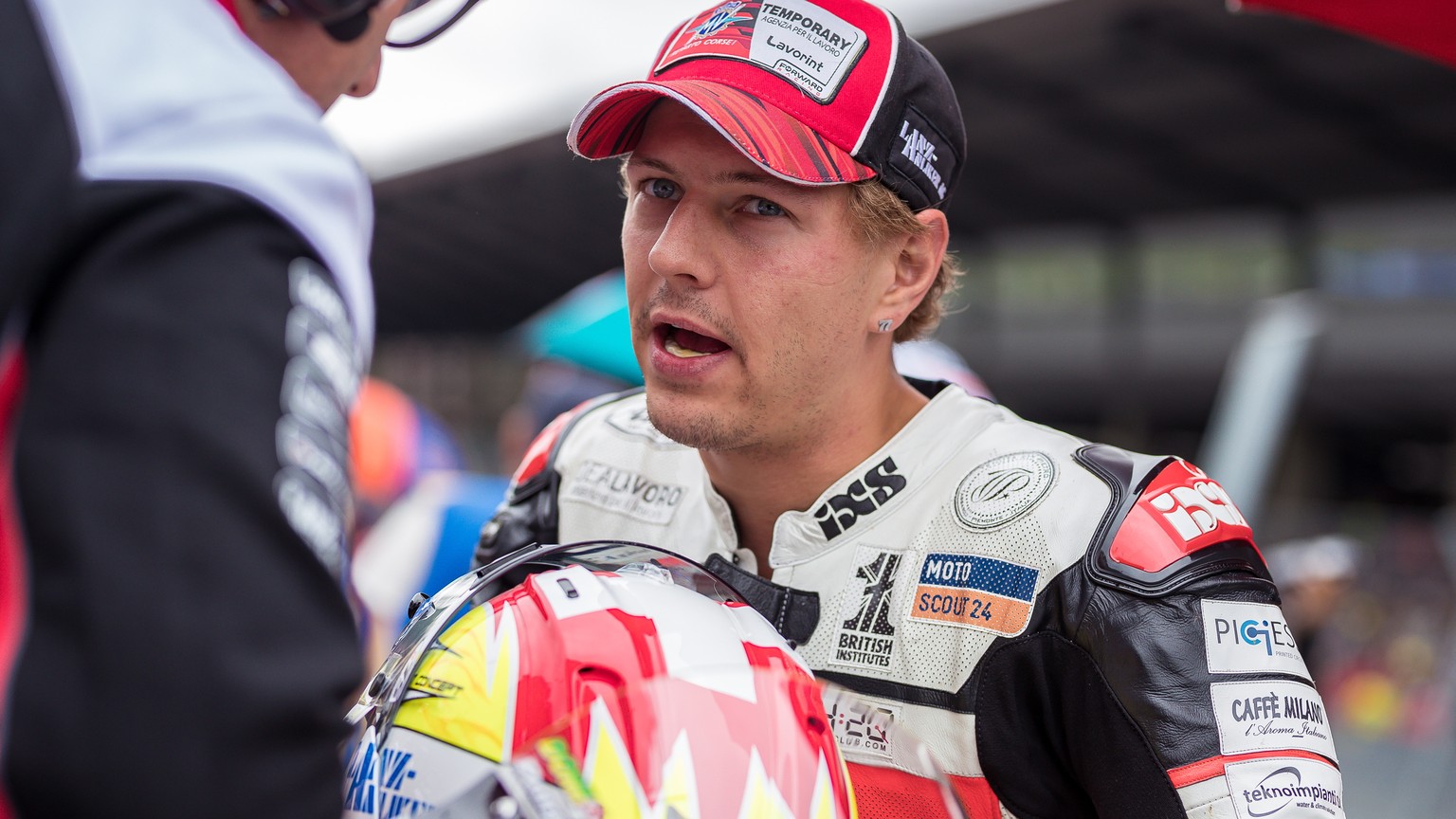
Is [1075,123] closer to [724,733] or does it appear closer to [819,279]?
[819,279]

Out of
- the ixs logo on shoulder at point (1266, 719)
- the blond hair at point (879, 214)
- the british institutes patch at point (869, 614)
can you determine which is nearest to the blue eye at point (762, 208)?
the blond hair at point (879, 214)

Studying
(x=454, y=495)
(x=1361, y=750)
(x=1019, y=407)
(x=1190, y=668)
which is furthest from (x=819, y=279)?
(x=1019, y=407)

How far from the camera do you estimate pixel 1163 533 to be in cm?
158

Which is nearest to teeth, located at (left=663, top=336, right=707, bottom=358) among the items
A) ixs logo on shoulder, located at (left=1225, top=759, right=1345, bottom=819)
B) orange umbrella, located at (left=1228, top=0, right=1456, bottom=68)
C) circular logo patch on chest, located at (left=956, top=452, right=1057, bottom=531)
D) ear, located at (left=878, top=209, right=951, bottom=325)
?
ear, located at (left=878, top=209, right=951, bottom=325)

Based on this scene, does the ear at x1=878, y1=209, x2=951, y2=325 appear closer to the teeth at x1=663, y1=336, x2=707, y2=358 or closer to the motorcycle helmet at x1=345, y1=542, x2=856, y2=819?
the teeth at x1=663, y1=336, x2=707, y2=358

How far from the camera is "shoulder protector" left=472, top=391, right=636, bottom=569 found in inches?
84.0

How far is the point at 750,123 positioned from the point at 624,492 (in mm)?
686

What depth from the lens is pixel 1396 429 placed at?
1073cm

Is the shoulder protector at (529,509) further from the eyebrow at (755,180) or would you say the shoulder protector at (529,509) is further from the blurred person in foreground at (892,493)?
the eyebrow at (755,180)

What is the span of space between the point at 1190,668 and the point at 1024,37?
6.88 m

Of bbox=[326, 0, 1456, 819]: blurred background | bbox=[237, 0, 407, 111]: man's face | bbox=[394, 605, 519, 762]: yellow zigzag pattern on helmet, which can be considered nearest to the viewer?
bbox=[237, 0, 407, 111]: man's face

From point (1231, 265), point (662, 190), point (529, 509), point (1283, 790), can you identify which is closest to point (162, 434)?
point (662, 190)

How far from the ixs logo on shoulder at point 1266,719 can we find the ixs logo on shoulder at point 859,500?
0.52 meters

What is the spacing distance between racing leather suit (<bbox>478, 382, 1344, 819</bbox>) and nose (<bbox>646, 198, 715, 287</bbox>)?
38 centimetres
